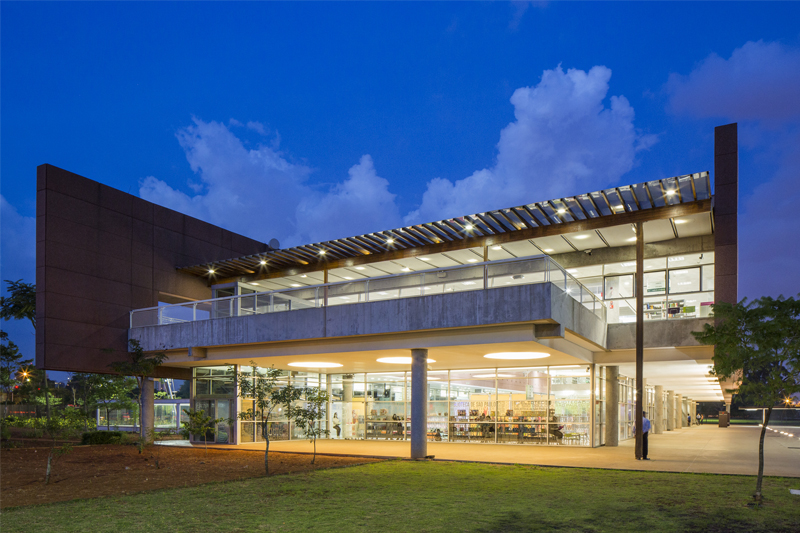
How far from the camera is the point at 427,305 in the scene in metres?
20.3

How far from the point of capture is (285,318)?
23719 mm

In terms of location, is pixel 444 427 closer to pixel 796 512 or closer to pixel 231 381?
pixel 231 381

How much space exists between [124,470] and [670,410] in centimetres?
4492

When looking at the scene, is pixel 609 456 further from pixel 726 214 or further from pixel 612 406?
pixel 726 214

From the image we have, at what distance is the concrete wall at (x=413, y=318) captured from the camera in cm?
1834

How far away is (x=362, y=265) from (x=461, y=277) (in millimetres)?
9150

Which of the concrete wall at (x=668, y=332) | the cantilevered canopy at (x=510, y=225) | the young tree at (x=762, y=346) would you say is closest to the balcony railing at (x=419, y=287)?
the concrete wall at (x=668, y=332)

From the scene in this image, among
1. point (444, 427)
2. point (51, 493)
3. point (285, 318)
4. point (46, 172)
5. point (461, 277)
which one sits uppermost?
point (46, 172)

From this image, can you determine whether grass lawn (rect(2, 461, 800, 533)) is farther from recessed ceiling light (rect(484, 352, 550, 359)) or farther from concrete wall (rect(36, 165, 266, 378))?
concrete wall (rect(36, 165, 266, 378))

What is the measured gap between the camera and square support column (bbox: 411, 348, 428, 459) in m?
20.4

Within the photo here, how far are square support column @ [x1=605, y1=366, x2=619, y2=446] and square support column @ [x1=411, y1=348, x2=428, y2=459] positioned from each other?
1007 centimetres

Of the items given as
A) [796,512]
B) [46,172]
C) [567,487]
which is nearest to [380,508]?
[567,487]

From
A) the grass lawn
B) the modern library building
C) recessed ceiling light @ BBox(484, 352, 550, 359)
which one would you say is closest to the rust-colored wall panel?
the modern library building

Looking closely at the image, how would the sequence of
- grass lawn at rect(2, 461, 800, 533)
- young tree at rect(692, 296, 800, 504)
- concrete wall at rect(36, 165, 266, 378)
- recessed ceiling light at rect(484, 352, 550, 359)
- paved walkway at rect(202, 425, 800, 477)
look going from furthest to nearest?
concrete wall at rect(36, 165, 266, 378) → recessed ceiling light at rect(484, 352, 550, 359) → paved walkway at rect(202, 425, 800, 477) → young tree at rect(692, 296, 800, 504) → grass lawn at rect(2, 461, 800, 533)
